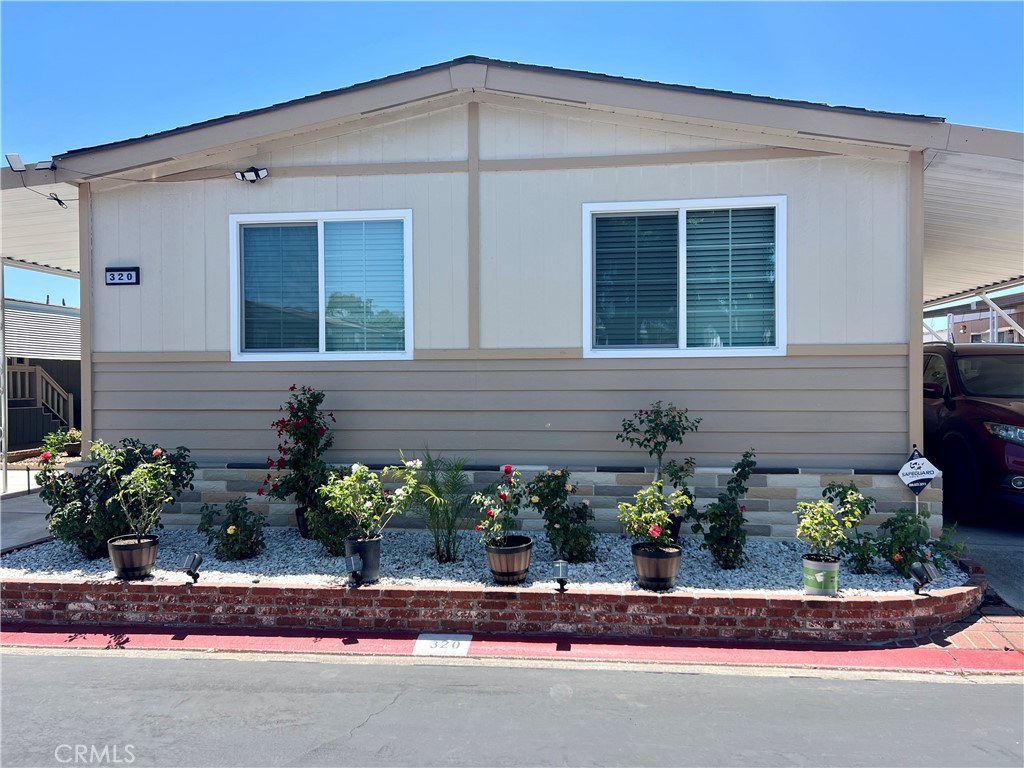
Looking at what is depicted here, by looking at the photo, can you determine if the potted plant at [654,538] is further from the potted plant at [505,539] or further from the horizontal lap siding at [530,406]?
the horizontal lap siding at [530,406]

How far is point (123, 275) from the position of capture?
23.4 ft

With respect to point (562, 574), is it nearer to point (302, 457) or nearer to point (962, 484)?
point (302, 457)

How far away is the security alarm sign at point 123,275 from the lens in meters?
7.14

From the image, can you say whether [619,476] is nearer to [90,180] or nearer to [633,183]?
[633,183]

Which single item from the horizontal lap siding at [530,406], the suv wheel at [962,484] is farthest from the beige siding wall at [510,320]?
the suv wheel at [962,484]

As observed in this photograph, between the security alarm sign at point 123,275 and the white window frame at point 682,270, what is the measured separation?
4625 millimetres

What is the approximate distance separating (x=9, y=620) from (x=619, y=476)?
5.09 metres

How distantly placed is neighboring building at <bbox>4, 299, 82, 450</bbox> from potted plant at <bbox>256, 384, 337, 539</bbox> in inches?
397

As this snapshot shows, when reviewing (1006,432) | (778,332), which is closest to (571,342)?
(778,332)

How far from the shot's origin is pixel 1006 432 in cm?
718

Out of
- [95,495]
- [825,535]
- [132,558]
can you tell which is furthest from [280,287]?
[825,535]

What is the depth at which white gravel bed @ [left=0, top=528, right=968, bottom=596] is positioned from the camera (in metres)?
5.27

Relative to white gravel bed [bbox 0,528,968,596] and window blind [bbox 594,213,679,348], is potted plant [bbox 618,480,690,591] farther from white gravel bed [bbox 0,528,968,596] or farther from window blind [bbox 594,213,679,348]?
window blind [bbox 594,213,679,348]

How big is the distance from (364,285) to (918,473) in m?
5.38
